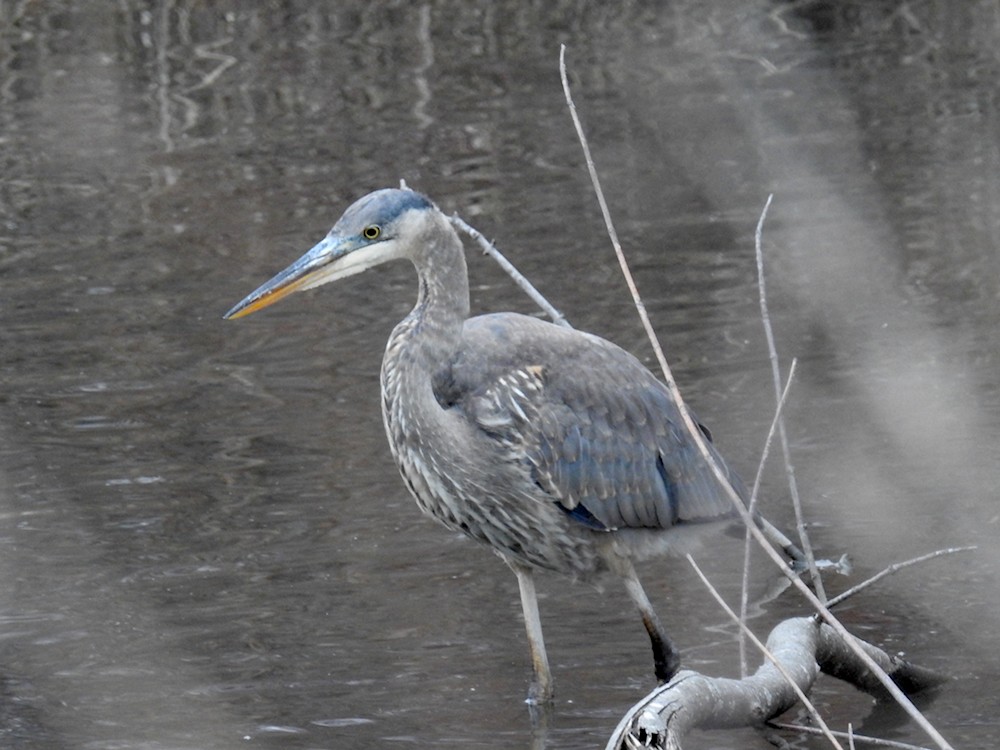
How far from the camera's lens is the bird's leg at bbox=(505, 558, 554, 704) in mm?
6145

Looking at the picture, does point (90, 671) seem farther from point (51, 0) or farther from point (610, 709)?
point (51, 0)

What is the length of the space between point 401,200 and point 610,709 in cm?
184

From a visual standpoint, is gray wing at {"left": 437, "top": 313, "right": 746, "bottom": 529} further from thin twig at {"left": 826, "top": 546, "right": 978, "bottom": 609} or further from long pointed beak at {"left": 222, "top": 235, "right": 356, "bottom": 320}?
thin twig at {"left": 826, "top": 546, "right": 978, "bottom": 609}

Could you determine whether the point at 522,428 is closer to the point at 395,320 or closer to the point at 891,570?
the point at 891,570

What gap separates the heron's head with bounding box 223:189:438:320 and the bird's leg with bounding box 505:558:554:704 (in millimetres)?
1196

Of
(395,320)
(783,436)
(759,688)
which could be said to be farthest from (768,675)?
(395,320)

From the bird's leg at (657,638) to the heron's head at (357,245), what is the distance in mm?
1339

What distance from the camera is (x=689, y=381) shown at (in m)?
9.88

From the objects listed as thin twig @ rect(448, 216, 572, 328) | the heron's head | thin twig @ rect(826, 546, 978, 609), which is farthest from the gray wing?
thin twig @ rect(826, 546, 978, 609)

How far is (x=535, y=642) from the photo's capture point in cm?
615

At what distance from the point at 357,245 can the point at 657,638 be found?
159 cm

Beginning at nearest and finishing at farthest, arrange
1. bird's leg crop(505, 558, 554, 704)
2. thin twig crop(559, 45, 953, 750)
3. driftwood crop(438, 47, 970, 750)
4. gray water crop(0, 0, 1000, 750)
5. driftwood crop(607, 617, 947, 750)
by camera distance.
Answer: thin twig crop(559, 45, 953, 750) → driftwood crop(438, 47, 970, 750) → driftwood crop(607, 617, 947, 750) → bird's leg crop(505, 558, 554, 704) → gray water crop(0, 0, 1000, 750)

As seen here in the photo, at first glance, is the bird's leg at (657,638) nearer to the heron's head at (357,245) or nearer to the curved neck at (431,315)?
the curved neck at (431,315)

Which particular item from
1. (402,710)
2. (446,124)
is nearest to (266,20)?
(446,124)
